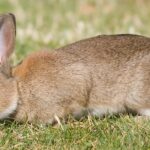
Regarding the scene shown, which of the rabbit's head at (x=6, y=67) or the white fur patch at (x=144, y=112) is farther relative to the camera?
the white fur patch at (x=144, y=112)

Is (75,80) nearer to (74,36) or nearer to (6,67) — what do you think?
(6,67)

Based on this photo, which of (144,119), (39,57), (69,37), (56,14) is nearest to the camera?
(144,119)

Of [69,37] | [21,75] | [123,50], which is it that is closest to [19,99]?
[21,75]

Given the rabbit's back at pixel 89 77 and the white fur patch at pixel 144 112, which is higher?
the rabbit's back at pixel 89 77

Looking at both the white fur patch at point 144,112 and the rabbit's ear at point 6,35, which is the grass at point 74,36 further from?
the rabbit's ear at point 6,35

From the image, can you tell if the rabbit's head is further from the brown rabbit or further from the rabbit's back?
the rabbit's back

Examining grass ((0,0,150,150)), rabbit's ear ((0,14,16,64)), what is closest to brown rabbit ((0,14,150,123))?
rabbit's ear ((0,14,16,64))

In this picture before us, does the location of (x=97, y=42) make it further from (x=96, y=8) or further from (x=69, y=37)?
(x=96, y=8)

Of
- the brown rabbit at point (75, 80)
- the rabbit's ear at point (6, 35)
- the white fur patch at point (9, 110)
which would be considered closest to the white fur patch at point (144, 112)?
the brown rabbit at point (75, 80)
